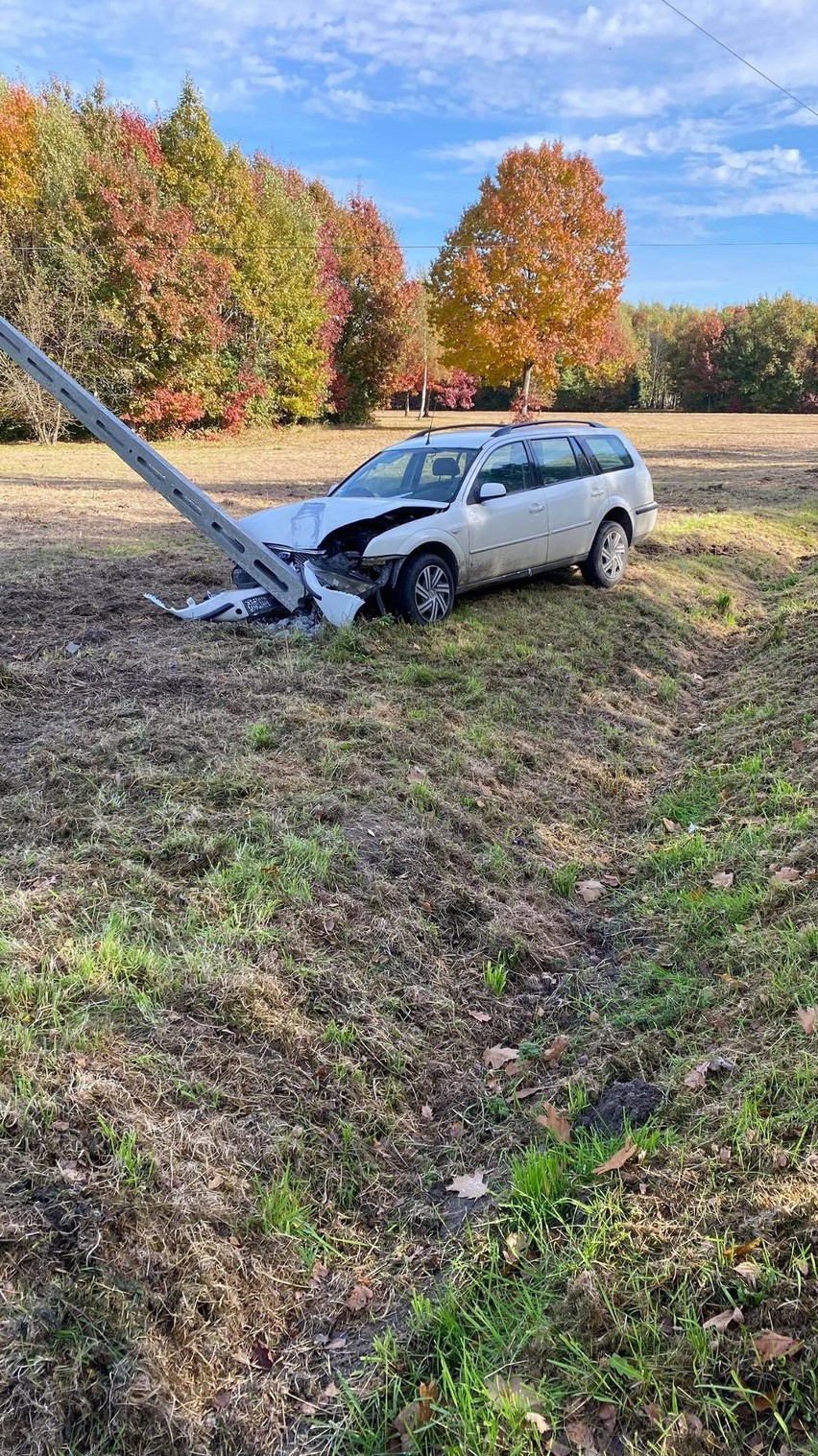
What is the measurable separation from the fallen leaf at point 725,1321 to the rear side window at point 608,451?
889cm

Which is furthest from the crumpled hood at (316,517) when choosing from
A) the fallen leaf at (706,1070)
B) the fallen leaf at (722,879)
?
the fallen leaf at (706,1070)

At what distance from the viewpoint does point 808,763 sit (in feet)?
17.4

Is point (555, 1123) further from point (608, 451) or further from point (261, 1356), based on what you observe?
point (608, 451)

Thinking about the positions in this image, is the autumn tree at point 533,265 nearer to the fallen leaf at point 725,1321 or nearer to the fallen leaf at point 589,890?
the fallen leaf at point 589,890

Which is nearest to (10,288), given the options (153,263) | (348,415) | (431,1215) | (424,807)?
(153,263)

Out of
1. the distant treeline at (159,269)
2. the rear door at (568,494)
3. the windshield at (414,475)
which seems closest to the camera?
the windshield at (414,475)

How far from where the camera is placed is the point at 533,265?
33.2 meters

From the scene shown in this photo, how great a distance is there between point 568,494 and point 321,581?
9.91 ft

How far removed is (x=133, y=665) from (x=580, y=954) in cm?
406

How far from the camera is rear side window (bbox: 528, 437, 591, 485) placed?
9.16m

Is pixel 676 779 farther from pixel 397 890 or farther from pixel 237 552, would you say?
pixel 237 552

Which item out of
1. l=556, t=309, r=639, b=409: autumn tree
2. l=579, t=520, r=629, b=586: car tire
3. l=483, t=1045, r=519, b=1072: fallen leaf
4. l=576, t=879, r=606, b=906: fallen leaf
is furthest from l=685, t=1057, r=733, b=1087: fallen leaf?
l=556, t=309, r=639, b=409: autumn tree

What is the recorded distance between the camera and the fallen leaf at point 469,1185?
2.84 meters

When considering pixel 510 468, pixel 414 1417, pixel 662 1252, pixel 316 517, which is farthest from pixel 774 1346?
pixel 510 468
